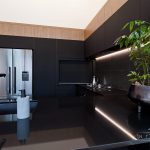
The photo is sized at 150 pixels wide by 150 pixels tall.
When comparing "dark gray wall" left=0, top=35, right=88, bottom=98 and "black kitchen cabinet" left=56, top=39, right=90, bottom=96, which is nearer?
"dark gray wall" left=0, top=35, right=88, bottom=98

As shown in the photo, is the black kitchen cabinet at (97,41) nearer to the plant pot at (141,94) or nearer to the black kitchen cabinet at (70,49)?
the black kitchen cabinet at (70,49)

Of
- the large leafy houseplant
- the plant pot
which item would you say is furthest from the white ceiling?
the plant pot

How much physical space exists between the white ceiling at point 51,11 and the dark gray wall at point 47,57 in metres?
0.42

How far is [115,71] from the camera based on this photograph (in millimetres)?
2867

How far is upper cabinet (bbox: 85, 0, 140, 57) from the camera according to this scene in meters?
1.73

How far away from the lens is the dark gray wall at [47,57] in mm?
3475

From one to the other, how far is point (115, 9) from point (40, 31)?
2.00 m

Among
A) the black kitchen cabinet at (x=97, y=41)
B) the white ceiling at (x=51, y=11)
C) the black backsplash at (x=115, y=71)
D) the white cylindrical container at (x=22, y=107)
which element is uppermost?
the white ceiling at (x=51, y=11)

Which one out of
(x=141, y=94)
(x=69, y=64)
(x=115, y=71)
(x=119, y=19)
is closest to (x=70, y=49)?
(x=69, y=64)

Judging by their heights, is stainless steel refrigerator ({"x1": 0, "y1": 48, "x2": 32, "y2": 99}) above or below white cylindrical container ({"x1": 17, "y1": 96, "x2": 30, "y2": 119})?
above

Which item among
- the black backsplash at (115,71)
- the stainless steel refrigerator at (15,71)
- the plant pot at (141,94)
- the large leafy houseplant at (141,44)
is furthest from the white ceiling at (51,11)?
the plant pot at (141,94)

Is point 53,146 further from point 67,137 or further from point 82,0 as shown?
point 82,0

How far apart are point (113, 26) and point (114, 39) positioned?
192 mm

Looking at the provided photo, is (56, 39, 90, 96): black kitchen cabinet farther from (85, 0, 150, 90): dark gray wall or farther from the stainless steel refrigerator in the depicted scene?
the stainless steel refrigerator
